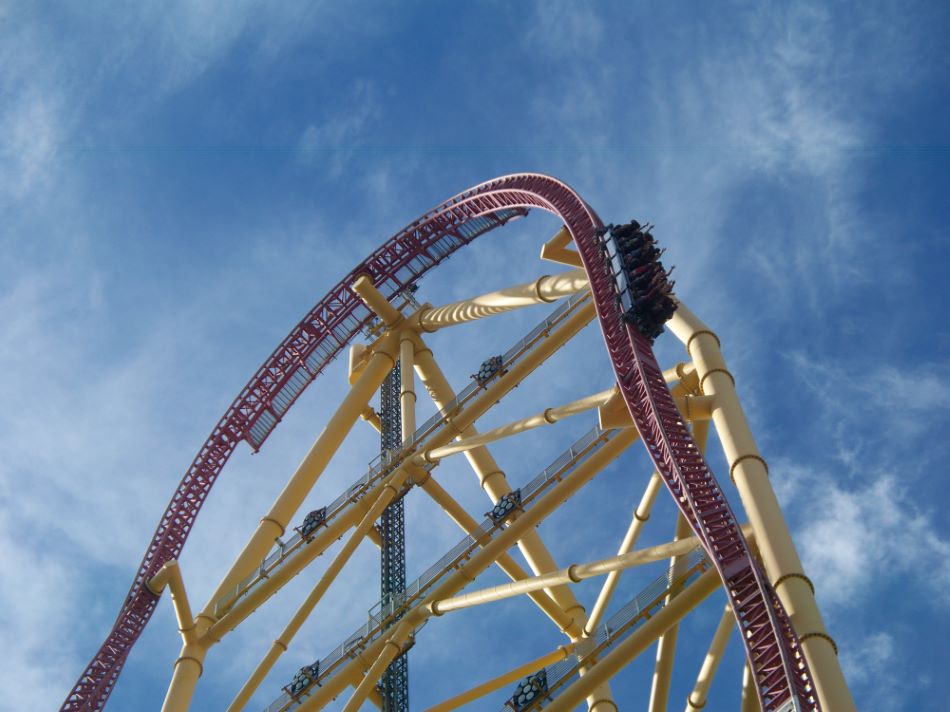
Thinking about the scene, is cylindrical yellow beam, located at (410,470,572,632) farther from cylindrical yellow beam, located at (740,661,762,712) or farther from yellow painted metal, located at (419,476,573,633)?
cylindrical yellow beam, located at (740,661,762,712)

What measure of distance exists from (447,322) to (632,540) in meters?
5.45

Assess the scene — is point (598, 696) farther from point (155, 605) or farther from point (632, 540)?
point (155, 605)

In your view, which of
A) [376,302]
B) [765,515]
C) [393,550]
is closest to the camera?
[765,515]

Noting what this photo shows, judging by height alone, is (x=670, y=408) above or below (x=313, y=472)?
below

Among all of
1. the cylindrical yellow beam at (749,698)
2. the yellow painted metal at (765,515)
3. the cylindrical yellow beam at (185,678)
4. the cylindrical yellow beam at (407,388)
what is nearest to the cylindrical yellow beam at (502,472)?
the cylindrical yellow beam at (407,388)

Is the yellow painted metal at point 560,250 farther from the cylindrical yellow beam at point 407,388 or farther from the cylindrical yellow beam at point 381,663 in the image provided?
the cylindrical yellow beam at point 381,663

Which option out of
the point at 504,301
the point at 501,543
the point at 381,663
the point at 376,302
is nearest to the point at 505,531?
the point at 501,543

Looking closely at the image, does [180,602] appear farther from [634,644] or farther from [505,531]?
[634,644]

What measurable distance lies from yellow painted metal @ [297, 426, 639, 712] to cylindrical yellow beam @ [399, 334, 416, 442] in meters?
3.15

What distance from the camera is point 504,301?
740 inches

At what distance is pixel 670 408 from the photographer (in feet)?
44.1

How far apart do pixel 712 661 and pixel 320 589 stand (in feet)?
17.6

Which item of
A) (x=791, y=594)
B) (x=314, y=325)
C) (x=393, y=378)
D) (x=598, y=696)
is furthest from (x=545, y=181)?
(x=791, y=594)

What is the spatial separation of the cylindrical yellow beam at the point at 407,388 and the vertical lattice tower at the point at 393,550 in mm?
267
